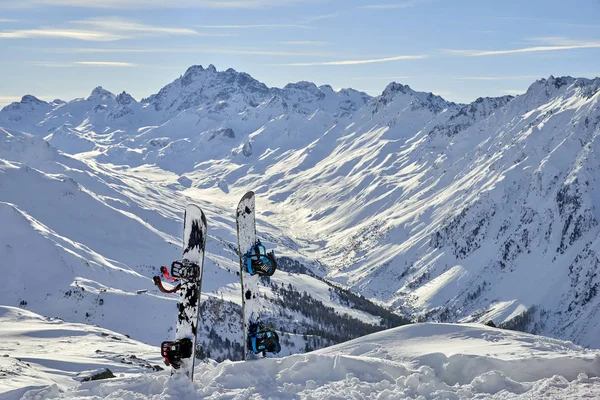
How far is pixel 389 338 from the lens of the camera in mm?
29219

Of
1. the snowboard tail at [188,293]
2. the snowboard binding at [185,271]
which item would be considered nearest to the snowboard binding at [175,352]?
the snowboard tail at [188,293]

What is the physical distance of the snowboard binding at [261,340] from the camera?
24.0 meters

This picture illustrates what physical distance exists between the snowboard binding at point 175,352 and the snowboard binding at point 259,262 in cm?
349

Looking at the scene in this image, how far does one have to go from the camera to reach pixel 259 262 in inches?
929

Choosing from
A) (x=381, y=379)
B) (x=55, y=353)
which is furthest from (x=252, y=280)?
(x=55, y=353)

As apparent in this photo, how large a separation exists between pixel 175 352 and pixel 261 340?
11.9 feet

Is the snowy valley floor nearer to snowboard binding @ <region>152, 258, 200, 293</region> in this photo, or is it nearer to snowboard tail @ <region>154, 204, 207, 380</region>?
snowboard tail @ <region>154, 204, 207, 380</region>

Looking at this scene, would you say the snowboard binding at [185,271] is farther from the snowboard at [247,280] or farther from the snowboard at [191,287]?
the snowboard at [247,280]

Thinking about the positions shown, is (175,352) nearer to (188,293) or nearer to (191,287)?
(188,293)

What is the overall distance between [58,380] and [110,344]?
32.7m

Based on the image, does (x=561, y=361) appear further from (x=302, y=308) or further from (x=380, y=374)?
(x=302, y=308)

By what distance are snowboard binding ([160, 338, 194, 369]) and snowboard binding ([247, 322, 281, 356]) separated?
2.97 metres

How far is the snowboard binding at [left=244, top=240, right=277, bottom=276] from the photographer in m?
23.5

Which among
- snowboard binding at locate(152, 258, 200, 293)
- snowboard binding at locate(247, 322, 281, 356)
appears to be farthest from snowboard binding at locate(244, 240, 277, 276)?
snowboard binding at locate(152, 258, 200, 293)
